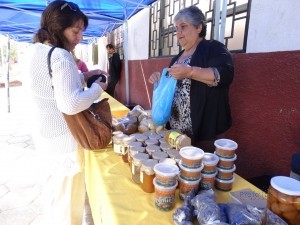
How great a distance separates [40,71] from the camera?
112cm

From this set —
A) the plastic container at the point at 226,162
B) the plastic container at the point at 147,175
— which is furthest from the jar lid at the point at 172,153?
the plastic container at the point at 226,162

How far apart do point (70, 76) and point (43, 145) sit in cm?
47

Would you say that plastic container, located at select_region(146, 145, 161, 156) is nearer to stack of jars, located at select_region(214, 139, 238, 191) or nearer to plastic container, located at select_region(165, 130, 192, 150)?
plastic container, located at select_region(165, 130, 192, 150)

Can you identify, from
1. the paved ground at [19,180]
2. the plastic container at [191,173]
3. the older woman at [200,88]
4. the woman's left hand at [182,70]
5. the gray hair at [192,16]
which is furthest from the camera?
the paved ground at [19,180]

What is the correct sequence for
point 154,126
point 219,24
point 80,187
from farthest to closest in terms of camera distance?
point 219,24, point 154,126, point 80,187

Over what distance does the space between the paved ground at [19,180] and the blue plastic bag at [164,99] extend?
82cm

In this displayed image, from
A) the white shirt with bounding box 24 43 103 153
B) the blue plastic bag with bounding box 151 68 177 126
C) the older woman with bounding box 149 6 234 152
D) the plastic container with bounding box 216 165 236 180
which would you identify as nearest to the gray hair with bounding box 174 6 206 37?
the older woman with bounding box 149 6 234 152

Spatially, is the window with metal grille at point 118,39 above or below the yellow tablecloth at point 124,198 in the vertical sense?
above

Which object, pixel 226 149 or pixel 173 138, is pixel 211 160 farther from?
pixel 173 138

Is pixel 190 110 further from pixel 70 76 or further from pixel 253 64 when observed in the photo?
pixel 70 76

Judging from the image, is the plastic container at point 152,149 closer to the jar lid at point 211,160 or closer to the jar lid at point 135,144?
the jar lid at point 135,144

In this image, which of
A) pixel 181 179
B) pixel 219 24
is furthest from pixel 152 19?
pixel 181 179

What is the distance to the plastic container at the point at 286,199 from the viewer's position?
66cm

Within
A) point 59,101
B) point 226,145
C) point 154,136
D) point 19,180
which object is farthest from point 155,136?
point 19,180
